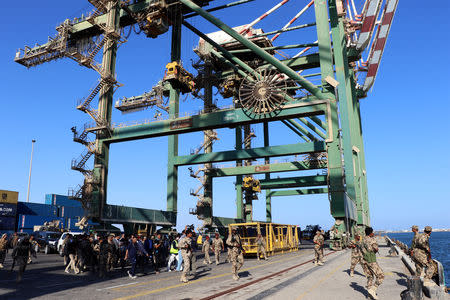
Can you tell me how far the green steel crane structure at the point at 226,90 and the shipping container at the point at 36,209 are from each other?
2238cm

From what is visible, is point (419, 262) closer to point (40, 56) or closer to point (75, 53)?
point (75, 53)

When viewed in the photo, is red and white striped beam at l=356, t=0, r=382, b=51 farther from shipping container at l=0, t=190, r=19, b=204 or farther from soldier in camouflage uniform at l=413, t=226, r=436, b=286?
shipping container at l=0, t=190, r=19, b=204

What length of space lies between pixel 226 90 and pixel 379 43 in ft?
71.4

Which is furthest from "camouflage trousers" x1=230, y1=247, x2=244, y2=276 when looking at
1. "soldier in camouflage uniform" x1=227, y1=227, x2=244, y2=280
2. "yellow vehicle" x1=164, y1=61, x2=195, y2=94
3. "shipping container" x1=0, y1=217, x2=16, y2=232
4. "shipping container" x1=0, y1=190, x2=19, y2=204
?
"shipping container" x1=0, y1=190, x2=19, y2=204

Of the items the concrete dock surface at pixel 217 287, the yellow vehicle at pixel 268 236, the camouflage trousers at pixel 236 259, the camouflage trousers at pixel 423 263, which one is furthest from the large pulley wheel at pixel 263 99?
the camouflage trousers at pixel 423 263

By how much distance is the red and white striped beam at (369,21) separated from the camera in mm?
38312

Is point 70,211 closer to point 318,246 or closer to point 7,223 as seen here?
point 7,223

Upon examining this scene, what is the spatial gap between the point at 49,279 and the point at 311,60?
34.0m

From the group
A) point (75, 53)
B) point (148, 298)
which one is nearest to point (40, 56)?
point (75, 53)

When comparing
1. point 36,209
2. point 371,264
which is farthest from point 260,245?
point 36,209

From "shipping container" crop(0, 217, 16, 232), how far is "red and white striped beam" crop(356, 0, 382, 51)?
52.5 meters

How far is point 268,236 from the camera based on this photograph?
25.0m

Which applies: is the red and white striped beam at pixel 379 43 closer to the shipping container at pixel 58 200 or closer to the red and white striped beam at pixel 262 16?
the red and white striped beam at pixel 262 16

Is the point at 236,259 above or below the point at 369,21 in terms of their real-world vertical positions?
below
